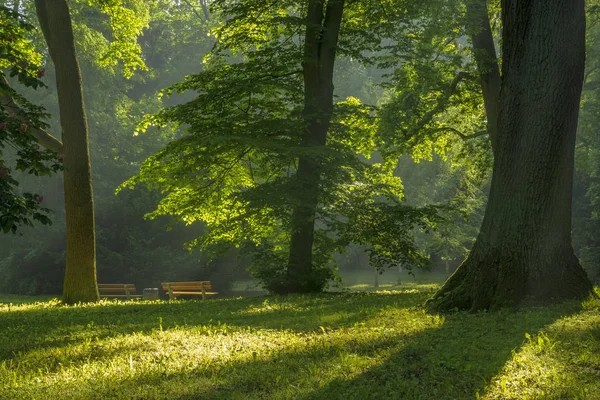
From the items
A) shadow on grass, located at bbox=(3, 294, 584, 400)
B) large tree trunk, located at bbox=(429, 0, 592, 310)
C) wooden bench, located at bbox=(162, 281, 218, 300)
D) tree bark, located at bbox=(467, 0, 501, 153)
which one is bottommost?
shadow on grass, located at bbox=(3, 294, 584, 400)

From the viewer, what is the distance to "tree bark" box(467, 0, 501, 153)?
15914mm

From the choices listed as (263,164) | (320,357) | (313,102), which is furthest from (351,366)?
(263,164)

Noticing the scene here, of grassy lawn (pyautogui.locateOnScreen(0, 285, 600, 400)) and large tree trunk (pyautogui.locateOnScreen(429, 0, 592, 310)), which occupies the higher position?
large tree trunk (pyautogui.locateOnScreen(429, 0, 592, 310))

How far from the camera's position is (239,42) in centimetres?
1611

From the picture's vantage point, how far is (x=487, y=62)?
16859 millimetres

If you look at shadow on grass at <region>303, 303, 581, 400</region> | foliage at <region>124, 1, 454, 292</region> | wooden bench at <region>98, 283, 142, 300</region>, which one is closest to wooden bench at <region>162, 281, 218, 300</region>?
wooden bench at <region>98, 283, 142, 300</region>

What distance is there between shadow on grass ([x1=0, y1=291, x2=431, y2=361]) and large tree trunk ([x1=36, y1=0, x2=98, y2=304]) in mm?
3040

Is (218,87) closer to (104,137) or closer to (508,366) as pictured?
(508,366)

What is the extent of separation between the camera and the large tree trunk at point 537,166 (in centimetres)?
903

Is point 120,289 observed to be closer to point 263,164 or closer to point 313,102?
point 263,164

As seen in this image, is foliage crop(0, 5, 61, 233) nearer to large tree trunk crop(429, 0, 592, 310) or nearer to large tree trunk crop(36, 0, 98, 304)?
large tree trunk crop(36, 0, 98, 304)

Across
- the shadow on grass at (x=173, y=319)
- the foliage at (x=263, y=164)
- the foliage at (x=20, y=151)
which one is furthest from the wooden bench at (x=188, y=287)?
the foliage at (x=20, y=151)

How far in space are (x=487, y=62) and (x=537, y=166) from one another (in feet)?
28.0

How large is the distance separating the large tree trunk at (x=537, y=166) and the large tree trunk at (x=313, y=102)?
19.9ft
